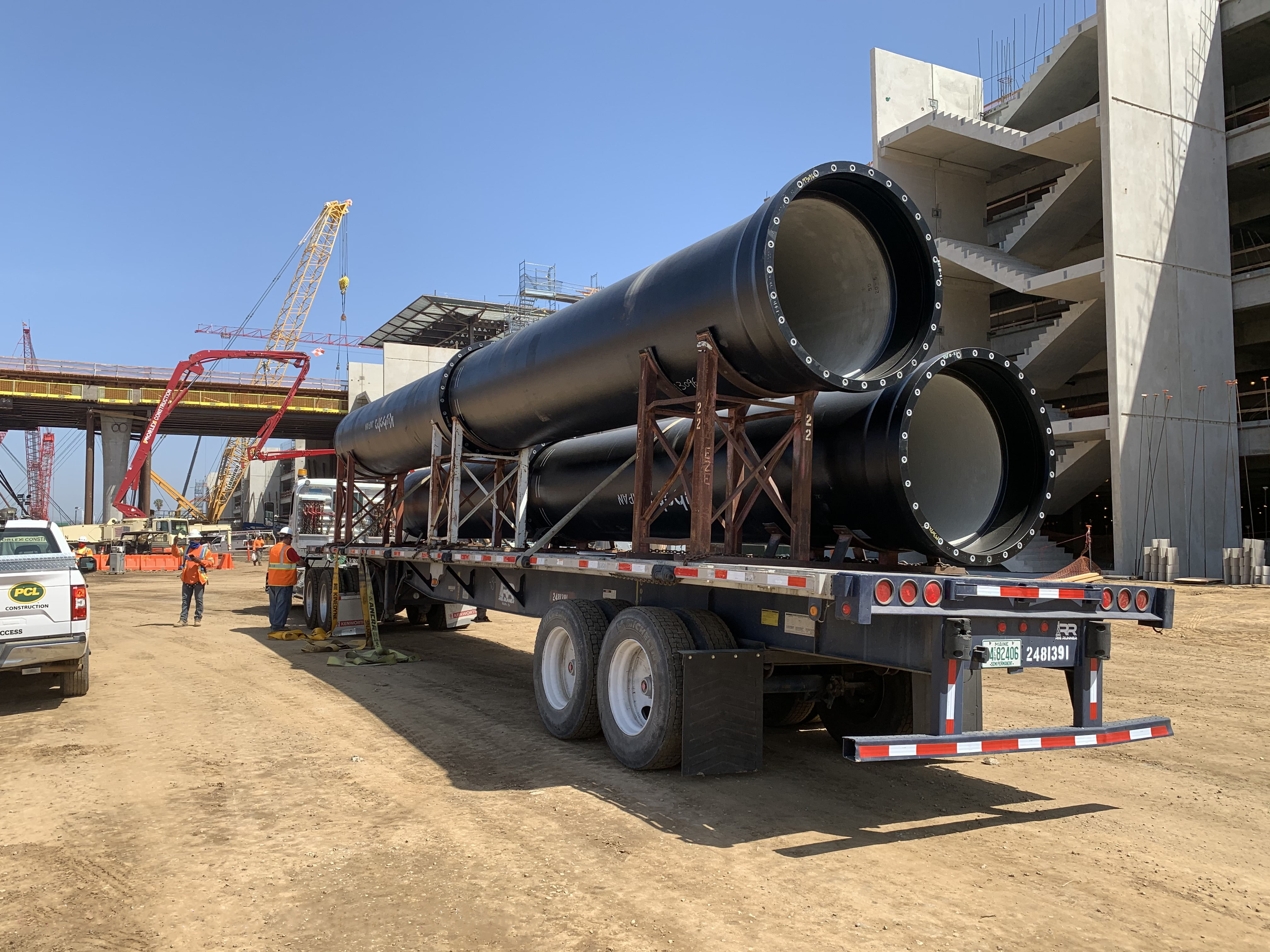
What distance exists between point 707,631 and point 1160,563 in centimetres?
2000

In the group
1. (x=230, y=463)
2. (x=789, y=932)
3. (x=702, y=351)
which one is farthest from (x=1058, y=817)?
(x=230, y=463)

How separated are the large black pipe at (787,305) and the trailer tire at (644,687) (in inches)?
80.8

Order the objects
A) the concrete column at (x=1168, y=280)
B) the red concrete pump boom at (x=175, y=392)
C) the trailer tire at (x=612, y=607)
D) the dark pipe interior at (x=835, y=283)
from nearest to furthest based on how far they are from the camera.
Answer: the dark pipe interior at (x=835, y=283)
the trailer tire at (x=612, y=607)
the concrete column at (x=1168, y=280)
the red concrete pump boom at (x=175, y=392)

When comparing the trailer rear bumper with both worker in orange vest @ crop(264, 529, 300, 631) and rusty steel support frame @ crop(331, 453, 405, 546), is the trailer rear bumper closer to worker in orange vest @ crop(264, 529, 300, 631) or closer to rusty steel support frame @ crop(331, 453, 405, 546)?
rusty steel support frame @ crop(331, 453, 405, 546)

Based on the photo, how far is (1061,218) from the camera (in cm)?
2870

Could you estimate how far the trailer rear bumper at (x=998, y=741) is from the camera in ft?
16.0

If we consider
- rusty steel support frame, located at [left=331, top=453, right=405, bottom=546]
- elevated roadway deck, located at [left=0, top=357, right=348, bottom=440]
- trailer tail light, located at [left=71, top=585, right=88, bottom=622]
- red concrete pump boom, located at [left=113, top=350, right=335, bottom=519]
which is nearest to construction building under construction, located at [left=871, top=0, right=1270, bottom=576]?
rusty steel support frame, located at [left=331, top=453, right=405, bottom=546]

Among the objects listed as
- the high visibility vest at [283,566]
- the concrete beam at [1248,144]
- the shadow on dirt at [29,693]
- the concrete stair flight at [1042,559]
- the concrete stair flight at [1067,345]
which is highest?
the concrete beam at [1248,144]

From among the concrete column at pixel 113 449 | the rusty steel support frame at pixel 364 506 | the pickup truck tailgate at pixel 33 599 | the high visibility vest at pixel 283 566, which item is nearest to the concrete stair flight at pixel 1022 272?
the rusty steel support frame at pixel 364 506

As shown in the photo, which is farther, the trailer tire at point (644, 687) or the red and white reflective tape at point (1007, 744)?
the trailer tire at point (644, 687)

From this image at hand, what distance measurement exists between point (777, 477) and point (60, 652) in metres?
7.02

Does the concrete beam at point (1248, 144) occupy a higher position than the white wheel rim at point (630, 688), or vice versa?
the concrete beam at point (1248, 144)

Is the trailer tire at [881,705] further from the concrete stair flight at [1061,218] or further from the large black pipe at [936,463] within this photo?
the concrete stair flight at [1061,218]

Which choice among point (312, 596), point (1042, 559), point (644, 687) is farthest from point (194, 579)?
point (1042, 559)
